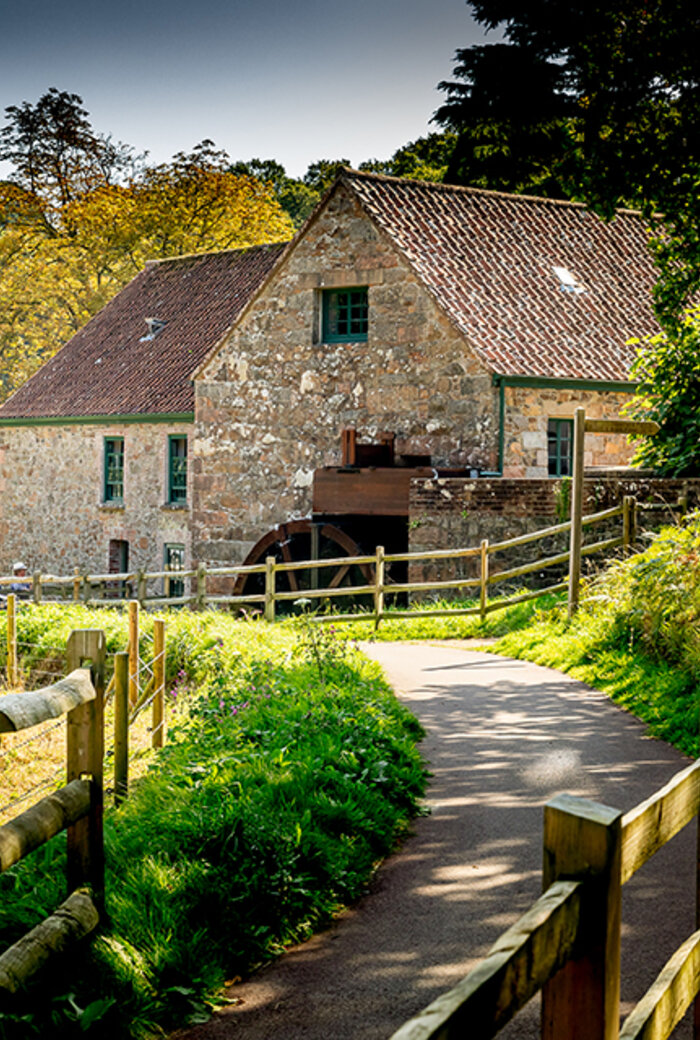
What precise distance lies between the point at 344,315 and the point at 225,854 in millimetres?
17003

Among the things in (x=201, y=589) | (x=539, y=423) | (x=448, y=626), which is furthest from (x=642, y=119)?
(x=201, y=589)

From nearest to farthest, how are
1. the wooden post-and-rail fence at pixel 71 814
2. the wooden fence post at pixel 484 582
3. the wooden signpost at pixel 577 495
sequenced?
the wooden post-and-rail fence at pixel 71 814 → the wooden signpost at pixel 577 495 → the wooden fence post at pixel 484 582

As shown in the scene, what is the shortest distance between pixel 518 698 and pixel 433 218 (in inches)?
531

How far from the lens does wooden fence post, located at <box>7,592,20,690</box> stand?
545 inches

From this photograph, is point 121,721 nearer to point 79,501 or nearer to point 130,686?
point 130,686

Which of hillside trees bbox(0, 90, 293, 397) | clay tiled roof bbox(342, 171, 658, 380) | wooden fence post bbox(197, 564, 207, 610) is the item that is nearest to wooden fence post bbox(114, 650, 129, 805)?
wooden fence post bbox(197, 564, 207, 610)

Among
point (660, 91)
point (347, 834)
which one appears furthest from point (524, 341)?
point (347, 834)

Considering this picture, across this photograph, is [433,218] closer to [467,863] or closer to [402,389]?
[402,389]

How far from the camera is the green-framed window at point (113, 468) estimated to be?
87.7ft

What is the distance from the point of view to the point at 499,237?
21469 mm

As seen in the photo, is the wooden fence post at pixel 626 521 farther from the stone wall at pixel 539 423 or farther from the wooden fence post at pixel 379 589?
the stone wall at pixel 539 423

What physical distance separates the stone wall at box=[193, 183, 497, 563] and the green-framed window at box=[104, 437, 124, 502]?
13.5ft

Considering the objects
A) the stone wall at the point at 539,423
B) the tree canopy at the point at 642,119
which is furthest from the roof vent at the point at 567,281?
the tree canopy at the point at 642,119

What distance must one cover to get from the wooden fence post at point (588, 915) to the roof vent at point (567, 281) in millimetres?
19738
